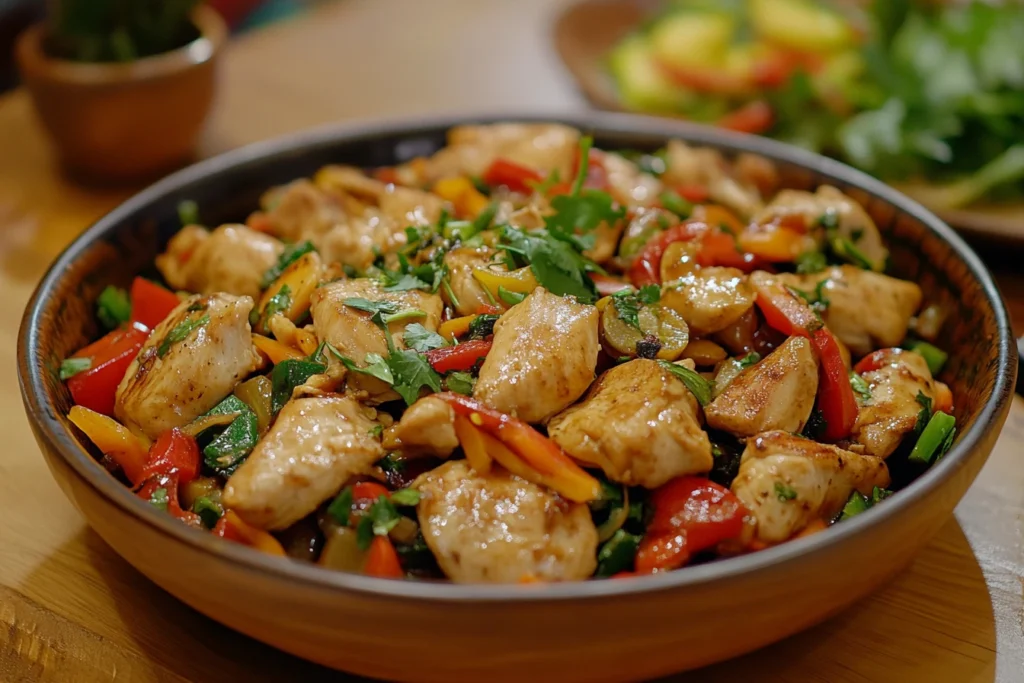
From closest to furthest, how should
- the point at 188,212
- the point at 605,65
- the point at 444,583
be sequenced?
the point at 444,583
the point at 188,212
the point at 605,65

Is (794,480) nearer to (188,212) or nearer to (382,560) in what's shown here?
(382,560)

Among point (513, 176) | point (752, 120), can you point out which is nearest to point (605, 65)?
point (752, 120)

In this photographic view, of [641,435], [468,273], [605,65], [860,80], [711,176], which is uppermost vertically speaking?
[468,273]

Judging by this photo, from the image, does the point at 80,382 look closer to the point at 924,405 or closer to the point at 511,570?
the point at 511,570

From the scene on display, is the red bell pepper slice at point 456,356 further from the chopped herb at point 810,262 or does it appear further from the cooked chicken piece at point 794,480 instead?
the chopped herb at point 810,262

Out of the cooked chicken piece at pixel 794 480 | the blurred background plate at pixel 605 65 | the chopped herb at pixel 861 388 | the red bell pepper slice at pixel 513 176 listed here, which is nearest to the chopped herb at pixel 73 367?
the red bell pepper slice at pixel 513 176

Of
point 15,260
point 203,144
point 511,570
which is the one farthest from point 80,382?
point 203,144
